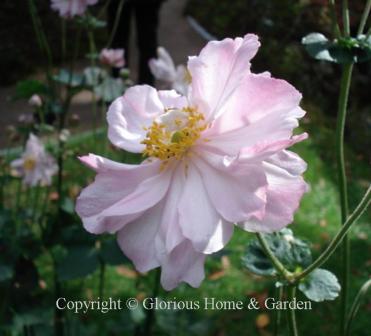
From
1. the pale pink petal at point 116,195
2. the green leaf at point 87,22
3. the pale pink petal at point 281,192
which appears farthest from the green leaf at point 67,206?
the pale pink petal at point 281,192

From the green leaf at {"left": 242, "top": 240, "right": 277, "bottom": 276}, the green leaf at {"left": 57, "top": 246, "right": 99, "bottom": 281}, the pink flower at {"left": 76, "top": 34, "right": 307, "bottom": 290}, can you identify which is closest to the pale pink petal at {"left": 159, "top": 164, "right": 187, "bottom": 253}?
the pink flower at {"left": 76, "top": 34, "right": 307, "bottom": 290}

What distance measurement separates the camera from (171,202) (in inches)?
30.5

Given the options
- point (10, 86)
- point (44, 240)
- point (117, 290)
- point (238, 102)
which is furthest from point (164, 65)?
point (10, 86)

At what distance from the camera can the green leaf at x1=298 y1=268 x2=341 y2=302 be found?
0.90m

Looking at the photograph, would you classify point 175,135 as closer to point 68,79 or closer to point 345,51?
point 345,51

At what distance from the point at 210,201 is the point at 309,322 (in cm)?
182

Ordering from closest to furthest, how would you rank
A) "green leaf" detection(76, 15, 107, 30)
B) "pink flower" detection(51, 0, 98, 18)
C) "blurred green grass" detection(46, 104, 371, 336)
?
"pink flower" detection(51, 0, 98, 18)
"green leaf" detection(76, 15, 107, 30)
"blurred green grass" detection(46, 104, 371, 336)

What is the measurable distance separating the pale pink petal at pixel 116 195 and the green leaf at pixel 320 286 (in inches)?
11.4

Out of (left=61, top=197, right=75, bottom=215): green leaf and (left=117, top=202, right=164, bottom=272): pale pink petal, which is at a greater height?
(left=117, top=202, right=164, bottom=272): pale pink petal

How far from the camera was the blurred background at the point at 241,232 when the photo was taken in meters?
1.60

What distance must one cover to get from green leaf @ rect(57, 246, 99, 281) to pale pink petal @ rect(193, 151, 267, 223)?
782 millimetres

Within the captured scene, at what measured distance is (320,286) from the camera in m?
0.92

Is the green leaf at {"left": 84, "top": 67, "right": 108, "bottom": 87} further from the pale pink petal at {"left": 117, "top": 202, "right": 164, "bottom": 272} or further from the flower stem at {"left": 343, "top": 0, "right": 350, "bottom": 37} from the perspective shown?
the pale pink petal at {"left": 117, "top": 202, "right": 164, "bottom": 272}

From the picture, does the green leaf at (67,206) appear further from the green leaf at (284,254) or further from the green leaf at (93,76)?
the green leaf at (284,254)
